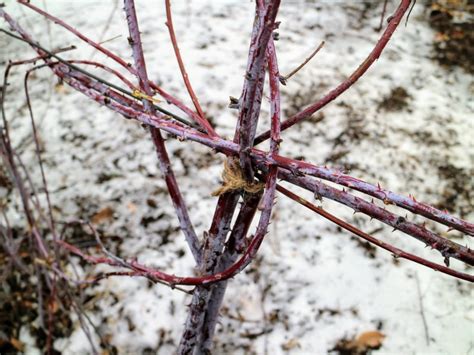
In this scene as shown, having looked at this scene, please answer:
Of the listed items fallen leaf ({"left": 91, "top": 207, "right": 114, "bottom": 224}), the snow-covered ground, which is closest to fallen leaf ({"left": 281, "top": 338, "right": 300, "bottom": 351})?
the snow-covered ground

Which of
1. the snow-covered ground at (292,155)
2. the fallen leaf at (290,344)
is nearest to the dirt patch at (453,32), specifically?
the snow-covered ground at (292,155)

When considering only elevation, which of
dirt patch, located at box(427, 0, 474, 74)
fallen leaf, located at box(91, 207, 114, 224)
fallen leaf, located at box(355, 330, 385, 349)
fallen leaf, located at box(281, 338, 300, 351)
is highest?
dirt patch, located at box(427, 0, 474, 74)

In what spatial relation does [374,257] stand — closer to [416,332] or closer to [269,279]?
[416,332]

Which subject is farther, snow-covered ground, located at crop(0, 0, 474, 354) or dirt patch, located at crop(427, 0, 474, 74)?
dirt patch, located at crop(427, 0, 474, 74)

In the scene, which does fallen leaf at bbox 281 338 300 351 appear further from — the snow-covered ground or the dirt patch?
the dirt patch

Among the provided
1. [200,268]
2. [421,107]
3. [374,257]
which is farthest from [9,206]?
[421,107]

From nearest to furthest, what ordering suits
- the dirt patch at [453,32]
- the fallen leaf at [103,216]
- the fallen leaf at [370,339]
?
the fallen leaf at [370,339] → the fallen leaf at [103,216] → the dirt patch at [453,32]

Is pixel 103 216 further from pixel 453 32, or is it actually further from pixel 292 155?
pixel 453 32

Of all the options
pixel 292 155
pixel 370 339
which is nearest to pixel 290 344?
pixel 370 339

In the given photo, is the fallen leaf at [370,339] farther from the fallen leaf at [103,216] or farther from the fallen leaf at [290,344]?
the fallen leaf at [103,216]
